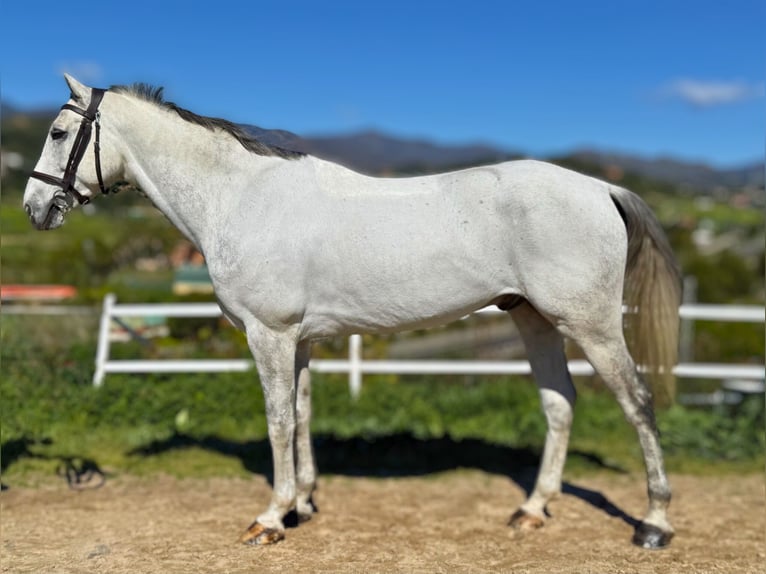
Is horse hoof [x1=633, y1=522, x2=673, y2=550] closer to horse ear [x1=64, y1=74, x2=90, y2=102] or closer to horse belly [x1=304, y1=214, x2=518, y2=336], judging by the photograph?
horse belly [x1=304, y1=214, x2=518, y2=336]

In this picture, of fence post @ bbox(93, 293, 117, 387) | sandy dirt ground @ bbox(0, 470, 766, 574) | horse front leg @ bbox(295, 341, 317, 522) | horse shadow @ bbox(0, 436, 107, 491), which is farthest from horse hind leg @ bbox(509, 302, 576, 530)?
fence post @ bbox(93, 293, 117, 387)

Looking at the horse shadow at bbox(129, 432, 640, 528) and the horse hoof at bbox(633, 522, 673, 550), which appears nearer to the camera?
the horse hoof at bbox(633, 522, 673, 550)

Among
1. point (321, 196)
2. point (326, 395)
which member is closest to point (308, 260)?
point (321, 196)

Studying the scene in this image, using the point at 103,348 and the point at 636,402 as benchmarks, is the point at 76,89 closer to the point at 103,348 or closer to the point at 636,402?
the point at 103,348

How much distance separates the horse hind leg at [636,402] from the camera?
4.21 m

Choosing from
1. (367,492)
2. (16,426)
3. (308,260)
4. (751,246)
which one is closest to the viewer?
(308,260)

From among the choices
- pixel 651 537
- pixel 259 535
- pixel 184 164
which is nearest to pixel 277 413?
pixel 259 535

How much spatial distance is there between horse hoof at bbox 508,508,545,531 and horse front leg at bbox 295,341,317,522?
53.3 inches

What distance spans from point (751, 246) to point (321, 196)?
86885 mm

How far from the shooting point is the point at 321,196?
168 inches

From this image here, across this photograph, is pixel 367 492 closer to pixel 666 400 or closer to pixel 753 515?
pixel 666 400

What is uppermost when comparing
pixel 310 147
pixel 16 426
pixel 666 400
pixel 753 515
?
pixel 310 147

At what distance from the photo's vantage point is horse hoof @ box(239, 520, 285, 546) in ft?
13.9

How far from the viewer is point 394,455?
6188 millimetres
